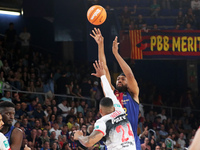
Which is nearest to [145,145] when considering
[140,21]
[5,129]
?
[140,21]

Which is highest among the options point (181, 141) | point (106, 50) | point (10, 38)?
point (10, 38)

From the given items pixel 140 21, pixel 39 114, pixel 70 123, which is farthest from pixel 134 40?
pixel 39 114

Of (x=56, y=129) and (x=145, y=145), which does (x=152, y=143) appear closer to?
(x=145, y=145)

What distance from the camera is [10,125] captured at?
5.67 meters

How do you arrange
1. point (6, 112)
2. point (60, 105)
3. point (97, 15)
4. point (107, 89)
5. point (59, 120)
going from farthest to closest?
point (60, 105) < point (59, 120) < point (97, 15) < point (107, 89) < point (6, 112)

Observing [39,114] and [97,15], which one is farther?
[39,114]

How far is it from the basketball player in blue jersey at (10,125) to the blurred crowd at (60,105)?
22.3 feet

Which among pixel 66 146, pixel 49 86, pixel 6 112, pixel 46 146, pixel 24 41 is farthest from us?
pixel 24 41

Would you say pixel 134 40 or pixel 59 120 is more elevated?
pixel 134 40

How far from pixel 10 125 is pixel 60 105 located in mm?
10735

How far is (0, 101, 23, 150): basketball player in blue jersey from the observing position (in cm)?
555

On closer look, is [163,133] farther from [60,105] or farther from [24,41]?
[24,41]

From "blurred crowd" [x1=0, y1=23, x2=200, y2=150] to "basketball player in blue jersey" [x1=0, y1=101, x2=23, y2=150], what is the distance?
6.79 m

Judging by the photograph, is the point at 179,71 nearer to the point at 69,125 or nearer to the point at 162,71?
the point at 162,71
